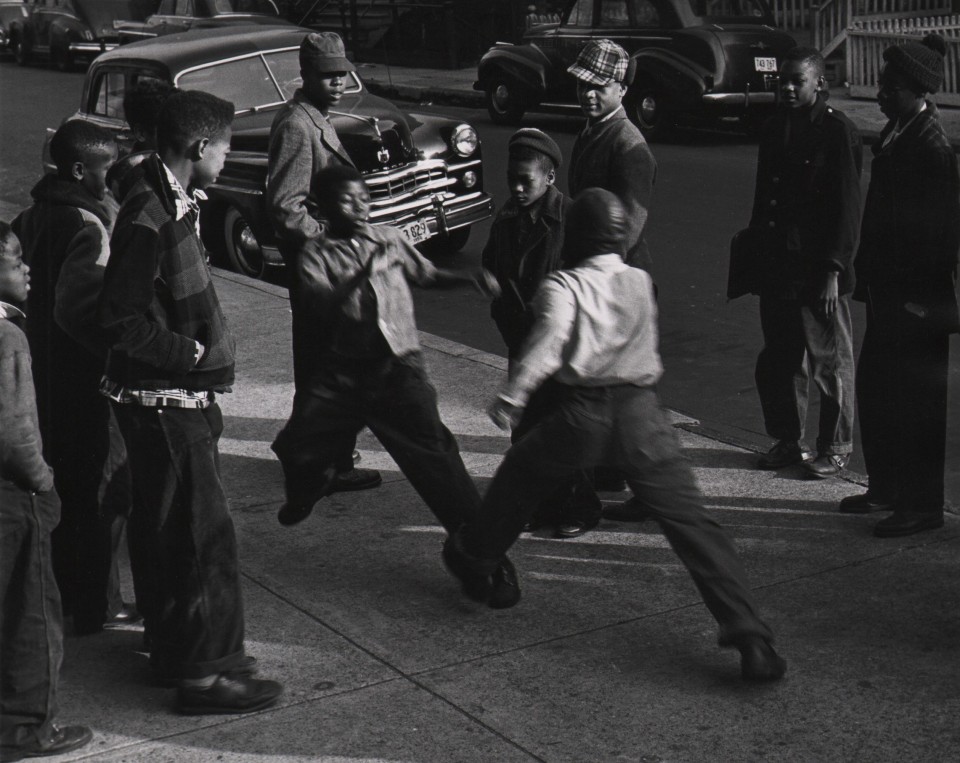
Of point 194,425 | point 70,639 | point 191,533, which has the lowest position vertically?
point 70,639

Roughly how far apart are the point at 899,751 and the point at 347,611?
192 centimetres

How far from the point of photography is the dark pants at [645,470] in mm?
4363

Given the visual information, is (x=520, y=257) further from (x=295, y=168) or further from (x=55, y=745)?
(x=55, y=745)

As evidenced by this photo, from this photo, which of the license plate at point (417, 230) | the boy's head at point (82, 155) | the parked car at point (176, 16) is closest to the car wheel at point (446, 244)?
the license plate at point (417, 230)

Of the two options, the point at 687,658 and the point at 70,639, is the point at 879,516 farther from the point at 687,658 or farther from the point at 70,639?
the point at 70,639

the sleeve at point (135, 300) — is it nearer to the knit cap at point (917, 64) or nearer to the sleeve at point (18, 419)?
the sleeve at point (18, 419)

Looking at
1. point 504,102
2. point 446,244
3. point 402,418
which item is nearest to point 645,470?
point 402,418

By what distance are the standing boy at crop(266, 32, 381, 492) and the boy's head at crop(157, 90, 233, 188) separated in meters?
1.72

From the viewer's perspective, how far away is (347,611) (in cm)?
500

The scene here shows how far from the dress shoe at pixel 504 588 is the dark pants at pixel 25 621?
1.57 m

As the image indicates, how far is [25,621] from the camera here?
3.90 m

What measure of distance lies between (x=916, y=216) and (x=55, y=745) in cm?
353

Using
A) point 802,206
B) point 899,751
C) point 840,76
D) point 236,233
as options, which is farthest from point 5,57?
point 899,751

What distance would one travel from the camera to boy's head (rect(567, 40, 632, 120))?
5664mm
